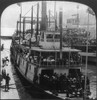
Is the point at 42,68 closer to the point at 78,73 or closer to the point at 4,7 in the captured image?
the point at 78,73

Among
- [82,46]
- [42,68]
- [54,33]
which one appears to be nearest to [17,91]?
[42,68]

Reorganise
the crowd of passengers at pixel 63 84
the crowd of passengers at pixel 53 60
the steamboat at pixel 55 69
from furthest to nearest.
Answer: the crowd of passengers at pixel 53 60 → the steamboat at pixel 55 69 → the crowd of passengers at pixel 63 84

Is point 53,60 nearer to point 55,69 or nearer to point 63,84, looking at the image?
point 55,69

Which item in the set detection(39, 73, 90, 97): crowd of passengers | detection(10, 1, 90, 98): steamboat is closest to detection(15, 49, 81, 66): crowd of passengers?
detection(10, 1, 90, 98): steamboat

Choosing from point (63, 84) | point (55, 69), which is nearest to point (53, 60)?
point (55, 69)

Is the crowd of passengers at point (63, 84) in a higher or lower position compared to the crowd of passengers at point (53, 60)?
lower

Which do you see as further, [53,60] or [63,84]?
[53,60]

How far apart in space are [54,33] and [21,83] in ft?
18.2

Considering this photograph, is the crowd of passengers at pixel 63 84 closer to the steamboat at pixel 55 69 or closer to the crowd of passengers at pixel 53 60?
the steamboat at pixel 55 69

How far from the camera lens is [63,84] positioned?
14.5 meters

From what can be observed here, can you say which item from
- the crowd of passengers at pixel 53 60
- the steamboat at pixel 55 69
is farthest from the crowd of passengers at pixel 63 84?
the crowd of passengers at pixel 53 60

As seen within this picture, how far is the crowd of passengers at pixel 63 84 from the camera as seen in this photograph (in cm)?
1441

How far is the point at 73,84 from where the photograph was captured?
14664 millimetres

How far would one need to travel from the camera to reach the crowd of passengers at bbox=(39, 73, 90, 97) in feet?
47.3
